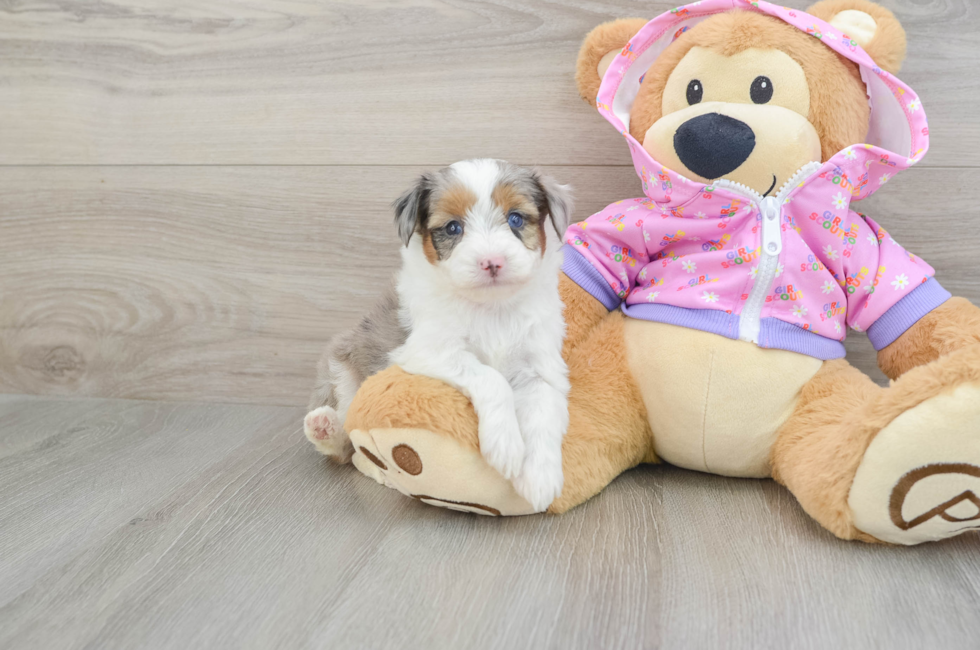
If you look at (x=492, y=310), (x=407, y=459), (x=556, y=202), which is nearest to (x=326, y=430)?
(x=407, y=459)

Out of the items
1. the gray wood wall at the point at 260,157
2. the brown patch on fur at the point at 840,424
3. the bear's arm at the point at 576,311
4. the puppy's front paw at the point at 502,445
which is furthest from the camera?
the gray wood wall at the point at 260,157

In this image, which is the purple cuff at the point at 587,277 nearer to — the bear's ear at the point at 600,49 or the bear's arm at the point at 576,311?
the bear's arm at the point at 576,311

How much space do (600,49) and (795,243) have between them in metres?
0.63

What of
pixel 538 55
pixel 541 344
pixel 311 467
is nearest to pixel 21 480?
pixel 311 467

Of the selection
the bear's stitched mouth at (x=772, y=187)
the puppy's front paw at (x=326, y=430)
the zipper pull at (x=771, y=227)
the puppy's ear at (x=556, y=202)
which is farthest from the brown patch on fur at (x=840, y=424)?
the puppy's front paw at (x=326, y=430)

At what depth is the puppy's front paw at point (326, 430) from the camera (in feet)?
5.57

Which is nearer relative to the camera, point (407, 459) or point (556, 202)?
point (407, 459)

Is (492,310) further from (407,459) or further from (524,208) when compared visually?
(407,459)

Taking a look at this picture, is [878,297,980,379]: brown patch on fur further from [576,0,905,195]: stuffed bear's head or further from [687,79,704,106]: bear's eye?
[687,79,704,106]: bear's eye

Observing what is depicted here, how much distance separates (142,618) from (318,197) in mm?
1291

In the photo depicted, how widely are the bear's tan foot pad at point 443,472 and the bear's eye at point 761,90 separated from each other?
3.05 ft

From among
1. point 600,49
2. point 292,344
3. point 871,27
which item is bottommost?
point 292,344

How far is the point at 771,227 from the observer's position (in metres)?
1.48

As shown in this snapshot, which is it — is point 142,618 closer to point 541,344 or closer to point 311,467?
point 311,467
